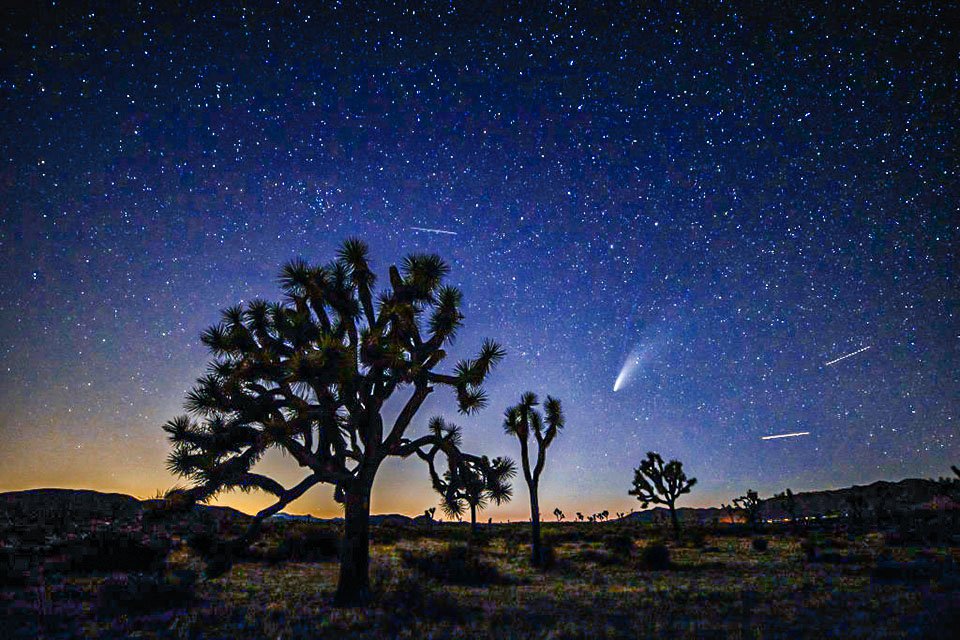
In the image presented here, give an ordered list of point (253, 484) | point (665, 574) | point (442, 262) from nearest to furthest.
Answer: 1. point (253, 484)
2. point (442, 262)
3. point (665, 574)

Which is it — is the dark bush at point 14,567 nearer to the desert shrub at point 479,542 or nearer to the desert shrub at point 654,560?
the desert shrub at point 654,560

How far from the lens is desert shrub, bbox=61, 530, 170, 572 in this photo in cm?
1488

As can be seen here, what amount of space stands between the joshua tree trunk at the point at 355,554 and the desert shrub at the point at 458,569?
352 cm

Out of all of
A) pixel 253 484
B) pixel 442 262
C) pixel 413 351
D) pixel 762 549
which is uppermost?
pixel 442 262

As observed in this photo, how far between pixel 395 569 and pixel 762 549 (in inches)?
718

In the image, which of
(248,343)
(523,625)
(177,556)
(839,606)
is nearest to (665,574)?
(839,606)

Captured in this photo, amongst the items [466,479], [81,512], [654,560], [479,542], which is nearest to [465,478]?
[466,479]

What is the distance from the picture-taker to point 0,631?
765 cm

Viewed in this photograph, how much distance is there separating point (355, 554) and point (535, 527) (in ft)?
36.0

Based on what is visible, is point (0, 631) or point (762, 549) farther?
point (762, 549)

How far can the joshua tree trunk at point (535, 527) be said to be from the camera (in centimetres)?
1885

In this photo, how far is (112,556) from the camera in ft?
50.4

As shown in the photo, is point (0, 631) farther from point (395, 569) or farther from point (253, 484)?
point (395, 569)

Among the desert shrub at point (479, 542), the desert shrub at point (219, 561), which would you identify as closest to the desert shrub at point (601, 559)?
the desert shrub at point (479, 542)
